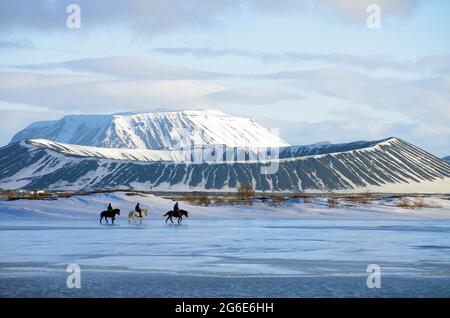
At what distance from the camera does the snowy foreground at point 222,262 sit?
18641mm

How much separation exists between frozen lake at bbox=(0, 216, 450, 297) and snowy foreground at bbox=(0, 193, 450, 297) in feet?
0.09

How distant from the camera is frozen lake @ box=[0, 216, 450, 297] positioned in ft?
61.2

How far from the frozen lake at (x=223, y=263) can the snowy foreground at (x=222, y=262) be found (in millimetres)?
27

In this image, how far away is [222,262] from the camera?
24703mm

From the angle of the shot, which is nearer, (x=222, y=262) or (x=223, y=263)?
(x=223, y=263)

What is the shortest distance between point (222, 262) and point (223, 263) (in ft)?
0.98

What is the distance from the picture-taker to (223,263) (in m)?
24.4

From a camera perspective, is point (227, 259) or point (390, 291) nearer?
point (390, 291)

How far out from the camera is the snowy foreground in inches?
734

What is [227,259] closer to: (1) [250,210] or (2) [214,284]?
(2) [214,284]

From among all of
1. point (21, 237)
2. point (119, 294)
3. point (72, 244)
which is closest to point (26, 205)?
point (21, 237)

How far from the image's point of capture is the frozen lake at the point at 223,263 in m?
18.7
